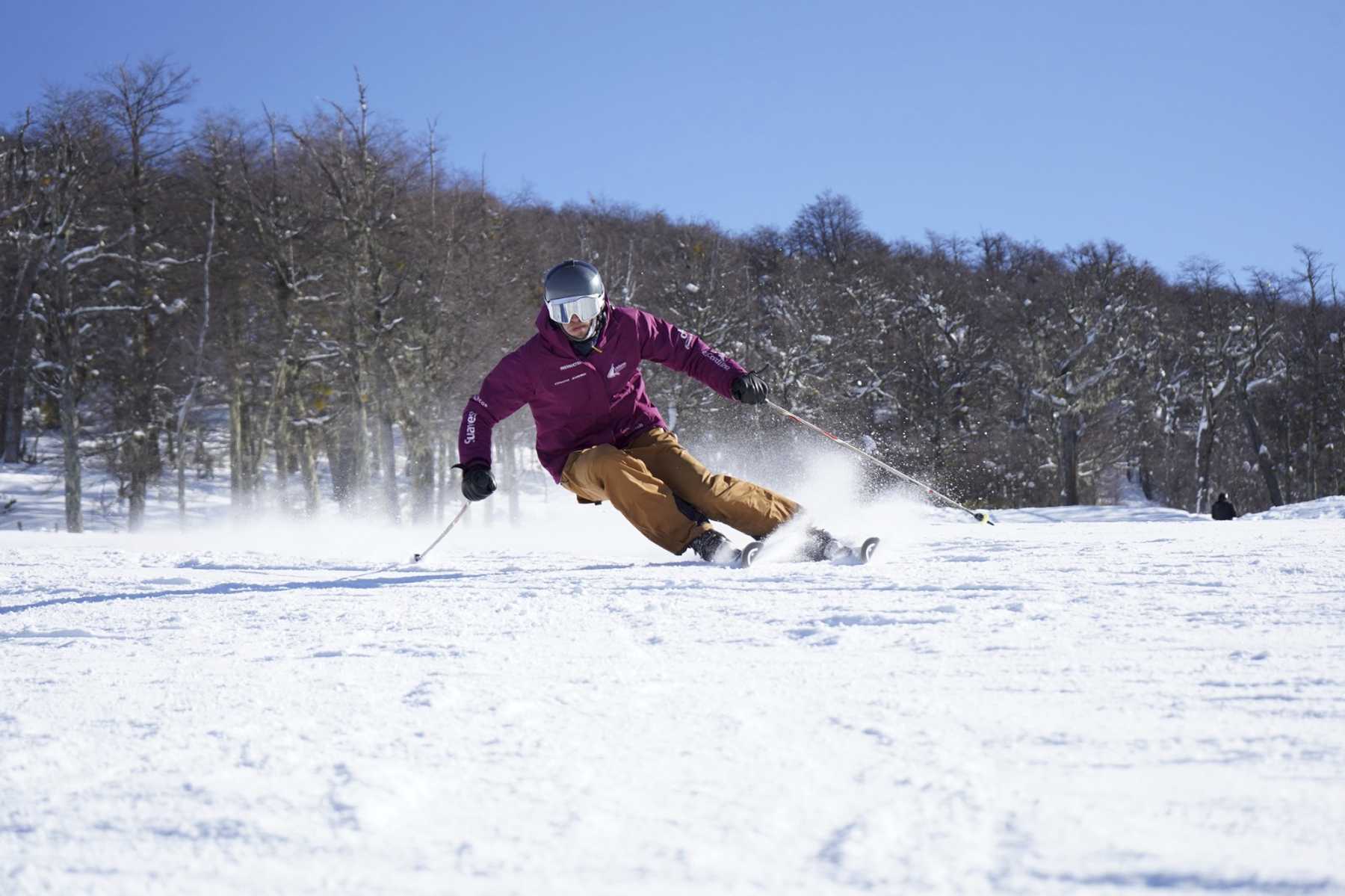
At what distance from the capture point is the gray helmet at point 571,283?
518cm

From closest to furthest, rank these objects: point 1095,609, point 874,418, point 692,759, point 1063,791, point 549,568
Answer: point 1063,791 → point 692,759 → point 1095,609 → point 549,568 → point 874,418

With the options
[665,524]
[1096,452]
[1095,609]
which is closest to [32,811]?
[1095,609]

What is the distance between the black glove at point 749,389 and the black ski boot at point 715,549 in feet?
2.80

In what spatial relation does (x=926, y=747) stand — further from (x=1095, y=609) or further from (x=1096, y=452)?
(x=1096, y=452)

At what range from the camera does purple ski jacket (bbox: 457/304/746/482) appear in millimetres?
5316

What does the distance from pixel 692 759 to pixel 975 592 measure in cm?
191

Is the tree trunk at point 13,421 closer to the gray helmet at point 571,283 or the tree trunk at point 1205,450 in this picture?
the gray helmet at point 571,283

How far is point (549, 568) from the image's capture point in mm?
4824

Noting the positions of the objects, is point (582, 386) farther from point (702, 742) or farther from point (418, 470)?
point (418, 470)

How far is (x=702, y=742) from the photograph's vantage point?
5.89 feet

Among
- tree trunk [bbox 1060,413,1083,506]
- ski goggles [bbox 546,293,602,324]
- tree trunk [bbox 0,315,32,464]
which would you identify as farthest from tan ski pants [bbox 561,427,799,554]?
tree trunk [bbox 1060,413,1083,506]

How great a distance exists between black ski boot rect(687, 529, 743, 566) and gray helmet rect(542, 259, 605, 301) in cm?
137

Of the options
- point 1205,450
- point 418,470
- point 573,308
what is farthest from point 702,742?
point 1205,450

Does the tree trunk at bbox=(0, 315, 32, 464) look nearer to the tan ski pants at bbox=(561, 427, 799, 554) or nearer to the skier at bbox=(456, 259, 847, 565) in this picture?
the skier at bbox=(456, 259, 847, 565)
